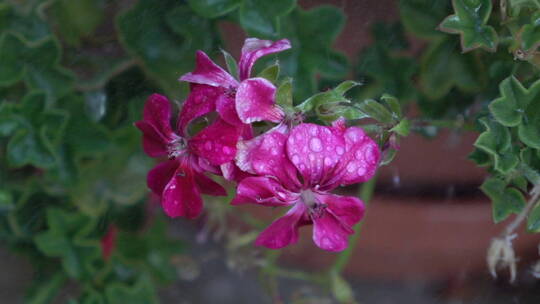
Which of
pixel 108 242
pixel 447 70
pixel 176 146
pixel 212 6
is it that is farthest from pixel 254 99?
pixel 108 242

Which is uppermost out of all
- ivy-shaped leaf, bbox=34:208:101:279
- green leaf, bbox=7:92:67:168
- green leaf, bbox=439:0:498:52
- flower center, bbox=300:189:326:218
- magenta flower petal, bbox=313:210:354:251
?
green leaf, bbox=439:0:498:52

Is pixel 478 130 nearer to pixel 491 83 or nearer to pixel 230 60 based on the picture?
pixel 491 83

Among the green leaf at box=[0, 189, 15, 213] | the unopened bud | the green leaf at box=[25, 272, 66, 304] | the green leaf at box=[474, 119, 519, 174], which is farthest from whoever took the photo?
the green leaf at box=[25, 272, 66, 304]

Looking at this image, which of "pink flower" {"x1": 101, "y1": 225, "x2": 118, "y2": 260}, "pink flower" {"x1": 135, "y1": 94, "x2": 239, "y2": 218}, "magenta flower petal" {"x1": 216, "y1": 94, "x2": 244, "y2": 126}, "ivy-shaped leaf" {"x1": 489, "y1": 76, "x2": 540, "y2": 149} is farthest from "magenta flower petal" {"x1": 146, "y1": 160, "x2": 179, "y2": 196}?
"pink flower" {"x1": 101, "y1": 225, "x2": 118, "y2": 260}

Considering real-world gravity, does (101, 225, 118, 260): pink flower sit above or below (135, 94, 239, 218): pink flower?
below

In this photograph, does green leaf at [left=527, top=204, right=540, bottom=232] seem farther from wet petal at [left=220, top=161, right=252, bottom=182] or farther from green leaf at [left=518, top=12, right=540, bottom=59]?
wet petal at [left=220, top=161, right=252, bottom=182]

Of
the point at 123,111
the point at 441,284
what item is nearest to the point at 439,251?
the point at 441,284

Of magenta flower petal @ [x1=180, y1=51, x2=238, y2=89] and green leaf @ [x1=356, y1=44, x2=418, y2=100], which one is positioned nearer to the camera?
magenta flower petal @ [x1=180, y1=51, x2=238, y2=89]
